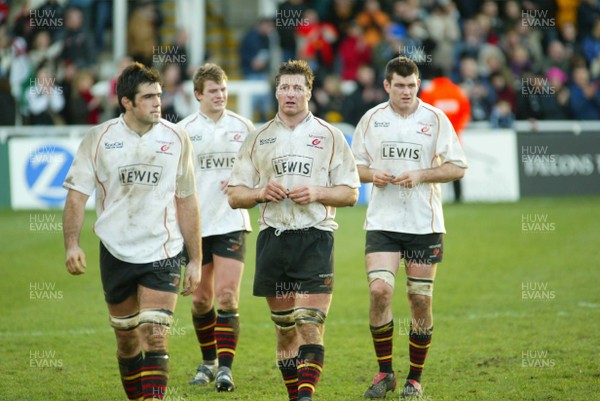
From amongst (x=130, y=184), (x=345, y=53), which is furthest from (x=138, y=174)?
(x=345, y=53)

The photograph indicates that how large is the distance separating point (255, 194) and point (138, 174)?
85cm

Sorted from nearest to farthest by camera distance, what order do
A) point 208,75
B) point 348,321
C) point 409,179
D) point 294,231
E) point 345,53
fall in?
point 294,231 → point 409,179 → point 208,75 → point 348,321 → point 345,53

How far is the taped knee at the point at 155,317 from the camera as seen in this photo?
23.4 ft

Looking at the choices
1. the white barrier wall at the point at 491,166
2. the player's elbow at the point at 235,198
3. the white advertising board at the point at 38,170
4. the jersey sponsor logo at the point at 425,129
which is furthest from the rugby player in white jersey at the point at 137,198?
the white barrier wall at the point at 491,166

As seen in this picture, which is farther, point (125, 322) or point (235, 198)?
point (235, 198)

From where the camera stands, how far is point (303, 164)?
7652 millimetres

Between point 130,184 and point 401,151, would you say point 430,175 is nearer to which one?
point 401,151

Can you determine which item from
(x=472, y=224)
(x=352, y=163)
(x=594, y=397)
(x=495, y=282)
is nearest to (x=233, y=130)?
(x=352, y=163)

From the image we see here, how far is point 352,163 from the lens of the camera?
25.2 feet

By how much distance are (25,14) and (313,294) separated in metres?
17.4

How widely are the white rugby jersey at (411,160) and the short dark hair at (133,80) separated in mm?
2243

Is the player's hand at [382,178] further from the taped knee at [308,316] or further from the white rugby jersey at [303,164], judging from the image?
the taped knee at [308,316]

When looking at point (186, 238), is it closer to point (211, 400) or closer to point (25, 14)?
point (211, 400)

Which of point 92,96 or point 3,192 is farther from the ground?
point 92,96
